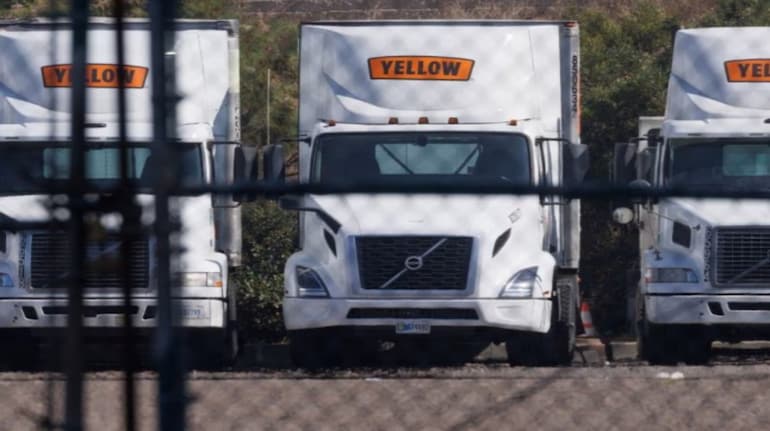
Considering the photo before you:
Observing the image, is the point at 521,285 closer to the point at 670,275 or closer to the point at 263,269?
the point at 670,275

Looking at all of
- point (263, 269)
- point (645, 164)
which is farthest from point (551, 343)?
point (263, 269)

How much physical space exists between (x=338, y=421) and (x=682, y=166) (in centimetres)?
489

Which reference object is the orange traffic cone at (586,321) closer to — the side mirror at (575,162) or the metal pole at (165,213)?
the side mirror at (575,162)

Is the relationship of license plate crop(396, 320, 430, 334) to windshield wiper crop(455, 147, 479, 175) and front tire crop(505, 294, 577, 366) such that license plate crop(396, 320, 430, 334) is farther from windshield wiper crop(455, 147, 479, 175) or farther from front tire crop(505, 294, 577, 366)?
windshield wiper crop(455, 147, 479, 175)

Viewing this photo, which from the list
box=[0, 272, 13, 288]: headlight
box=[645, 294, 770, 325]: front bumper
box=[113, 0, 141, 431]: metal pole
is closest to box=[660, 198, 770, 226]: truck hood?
box=[645, 294, 770, 325]: front bumper

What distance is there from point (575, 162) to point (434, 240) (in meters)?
1.29

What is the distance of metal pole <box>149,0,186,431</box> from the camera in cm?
287

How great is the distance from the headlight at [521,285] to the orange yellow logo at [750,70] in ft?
7.81

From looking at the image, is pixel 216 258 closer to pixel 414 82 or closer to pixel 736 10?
pixel 414 82

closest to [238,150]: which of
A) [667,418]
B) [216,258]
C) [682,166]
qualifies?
[216,258]

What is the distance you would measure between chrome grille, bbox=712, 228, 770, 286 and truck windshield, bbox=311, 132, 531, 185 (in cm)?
159

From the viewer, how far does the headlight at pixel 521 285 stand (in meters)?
8.91

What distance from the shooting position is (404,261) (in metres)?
8.80

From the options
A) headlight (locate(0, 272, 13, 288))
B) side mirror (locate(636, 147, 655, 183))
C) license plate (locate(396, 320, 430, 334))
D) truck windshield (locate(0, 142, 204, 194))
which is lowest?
license plate (locate(396, 320, 430, 334))
